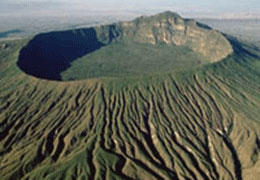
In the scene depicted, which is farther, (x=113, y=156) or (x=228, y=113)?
(x=228, y=113)

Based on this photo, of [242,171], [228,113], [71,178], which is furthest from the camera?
[228,113]

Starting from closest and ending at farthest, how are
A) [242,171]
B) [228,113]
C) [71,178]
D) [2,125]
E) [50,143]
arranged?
1. [71,178]
2. [242,171]
3. [50,143]
4. [2,125]
5. [228,113]

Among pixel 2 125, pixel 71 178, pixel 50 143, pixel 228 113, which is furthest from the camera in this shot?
pixel 228 113

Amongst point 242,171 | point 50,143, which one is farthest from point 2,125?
point 242,171

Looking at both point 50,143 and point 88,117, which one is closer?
point 50,143

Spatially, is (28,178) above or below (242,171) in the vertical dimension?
above

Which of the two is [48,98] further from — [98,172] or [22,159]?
[98,172]

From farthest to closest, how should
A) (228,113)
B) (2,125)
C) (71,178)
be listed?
(228,113)
(2,125)
(71,178)

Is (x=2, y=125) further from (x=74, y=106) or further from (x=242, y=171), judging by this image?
(x=242, y=171)

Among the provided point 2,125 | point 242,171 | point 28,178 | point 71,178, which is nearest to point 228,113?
point 242,171
